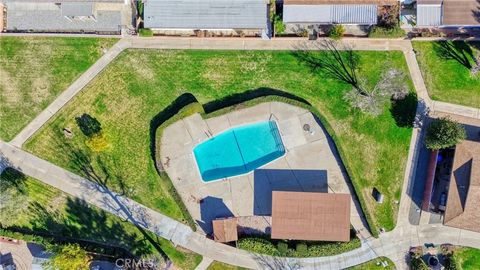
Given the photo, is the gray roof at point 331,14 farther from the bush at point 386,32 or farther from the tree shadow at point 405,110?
the tree shadow at point 405,110

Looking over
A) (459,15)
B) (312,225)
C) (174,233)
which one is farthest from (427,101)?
(174,233)

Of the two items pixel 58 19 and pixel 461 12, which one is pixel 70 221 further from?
pixel 461 12

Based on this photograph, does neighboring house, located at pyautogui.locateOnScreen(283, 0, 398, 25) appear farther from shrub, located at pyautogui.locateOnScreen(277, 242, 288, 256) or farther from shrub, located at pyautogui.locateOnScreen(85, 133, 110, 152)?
shrub, located at pyautogui.locateOnScreen(277, 242, 288, 256)

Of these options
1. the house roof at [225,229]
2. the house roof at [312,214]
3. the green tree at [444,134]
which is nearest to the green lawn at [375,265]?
the house roof at [312,214]

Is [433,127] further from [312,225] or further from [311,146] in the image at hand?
[312,225]

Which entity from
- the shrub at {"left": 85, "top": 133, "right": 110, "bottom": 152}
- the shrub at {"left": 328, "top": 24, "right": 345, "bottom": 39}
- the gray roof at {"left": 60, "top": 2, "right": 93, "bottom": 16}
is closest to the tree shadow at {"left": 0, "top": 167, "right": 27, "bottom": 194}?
the shrub at {"left": 85, "top": 133, "right": 110, "bottom": 152}

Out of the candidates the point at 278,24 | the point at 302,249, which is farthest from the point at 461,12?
the point at 302,249
